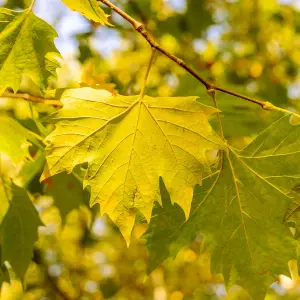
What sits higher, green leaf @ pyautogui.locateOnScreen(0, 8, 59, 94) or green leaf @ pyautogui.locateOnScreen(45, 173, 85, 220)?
green leaf @ pyautogui.locateOnScreen(0, 8, 59, 94)

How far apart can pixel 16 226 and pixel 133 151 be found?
0.44 metres

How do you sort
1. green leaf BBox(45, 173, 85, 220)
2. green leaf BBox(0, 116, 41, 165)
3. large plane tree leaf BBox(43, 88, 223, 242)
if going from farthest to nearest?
1. green leaf BBox(45, 173, 85, 220)
2. green leaf BBox(0, 116, 41, 165)
3. large plane tree leaf BBox(43, 88, 223, 242)

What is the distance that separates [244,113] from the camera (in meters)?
1.54

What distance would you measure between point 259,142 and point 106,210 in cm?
35

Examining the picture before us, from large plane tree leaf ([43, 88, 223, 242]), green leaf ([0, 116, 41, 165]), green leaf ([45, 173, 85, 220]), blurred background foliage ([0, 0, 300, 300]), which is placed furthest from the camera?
blurred background foliage ([0, 0, 300, 300])

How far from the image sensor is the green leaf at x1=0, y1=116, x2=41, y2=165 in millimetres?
1061

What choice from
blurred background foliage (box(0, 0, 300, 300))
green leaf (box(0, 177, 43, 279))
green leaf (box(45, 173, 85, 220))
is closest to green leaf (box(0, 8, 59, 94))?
green leaf (box(0, 177, 43, 279))

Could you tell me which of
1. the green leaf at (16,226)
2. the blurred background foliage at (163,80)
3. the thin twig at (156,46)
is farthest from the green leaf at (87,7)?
the blurred background foliage at (163,80)

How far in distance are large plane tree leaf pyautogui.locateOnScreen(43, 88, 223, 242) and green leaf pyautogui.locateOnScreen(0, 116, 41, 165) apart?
224mm

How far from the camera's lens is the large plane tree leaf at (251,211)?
960mm

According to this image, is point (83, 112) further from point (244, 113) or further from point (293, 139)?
point (244, 113)

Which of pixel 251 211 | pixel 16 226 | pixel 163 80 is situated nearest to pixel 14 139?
pixel 16 226

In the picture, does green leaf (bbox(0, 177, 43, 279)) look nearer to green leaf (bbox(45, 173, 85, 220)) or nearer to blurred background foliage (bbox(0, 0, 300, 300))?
green leaf (bbox(45, 173, 85, 220))

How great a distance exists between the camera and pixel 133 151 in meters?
0.88
